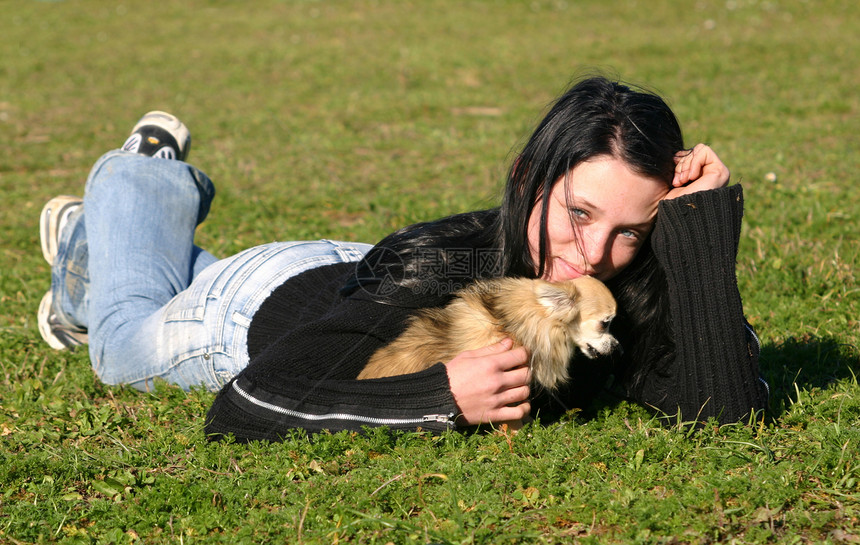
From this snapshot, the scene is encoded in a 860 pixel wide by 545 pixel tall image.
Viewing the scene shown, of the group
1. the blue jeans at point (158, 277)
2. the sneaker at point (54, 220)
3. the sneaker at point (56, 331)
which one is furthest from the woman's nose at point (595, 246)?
the sneaker at point (54, 220)

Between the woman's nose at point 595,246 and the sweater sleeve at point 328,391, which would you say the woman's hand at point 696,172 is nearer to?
the woman's nose at point 595,246

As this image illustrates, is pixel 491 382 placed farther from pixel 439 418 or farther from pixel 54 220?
pixel 54 220

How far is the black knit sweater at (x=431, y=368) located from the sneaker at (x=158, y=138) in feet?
8.29

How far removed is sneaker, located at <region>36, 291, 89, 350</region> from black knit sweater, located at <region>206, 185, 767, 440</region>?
2.18 m

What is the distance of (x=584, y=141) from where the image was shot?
370cm

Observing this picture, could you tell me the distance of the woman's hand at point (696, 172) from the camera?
13.1 feet

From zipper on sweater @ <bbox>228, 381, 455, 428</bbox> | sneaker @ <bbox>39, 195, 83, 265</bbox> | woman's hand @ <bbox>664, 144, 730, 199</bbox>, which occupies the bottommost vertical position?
zipper on sweater @ <bbox>228, 381, 455, 428</bbox>

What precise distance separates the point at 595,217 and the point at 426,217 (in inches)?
164

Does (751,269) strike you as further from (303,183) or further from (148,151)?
(303,183)

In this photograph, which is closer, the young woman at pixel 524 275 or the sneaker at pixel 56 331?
the young woman at pixel 524 275

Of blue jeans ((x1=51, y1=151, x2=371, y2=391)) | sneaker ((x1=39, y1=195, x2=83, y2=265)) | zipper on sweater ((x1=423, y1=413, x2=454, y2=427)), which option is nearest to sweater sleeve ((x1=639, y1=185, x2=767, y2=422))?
zipper on sweater ((x1=423, y1=413, x2=454, y2=427))

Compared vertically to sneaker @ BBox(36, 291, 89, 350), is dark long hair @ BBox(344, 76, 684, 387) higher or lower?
higher

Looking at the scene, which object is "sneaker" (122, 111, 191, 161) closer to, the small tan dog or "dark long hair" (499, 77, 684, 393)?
the small tan dog

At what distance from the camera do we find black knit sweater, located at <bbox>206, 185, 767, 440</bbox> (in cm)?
375
